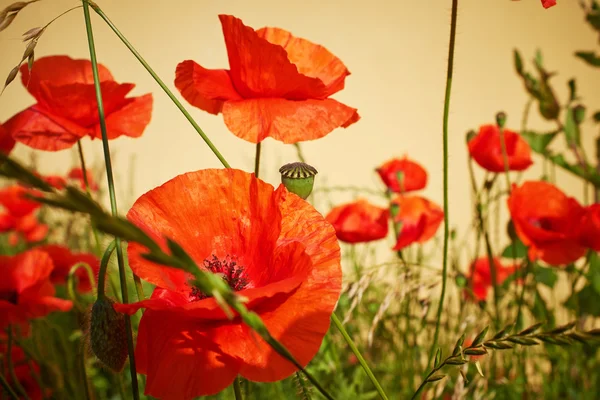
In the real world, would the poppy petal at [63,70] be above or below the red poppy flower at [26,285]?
above

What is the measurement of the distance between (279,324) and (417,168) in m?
0.98

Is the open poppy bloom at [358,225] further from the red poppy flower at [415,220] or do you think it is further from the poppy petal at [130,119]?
the poppy petal at [130,119]

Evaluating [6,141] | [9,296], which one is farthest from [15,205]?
[6,141]

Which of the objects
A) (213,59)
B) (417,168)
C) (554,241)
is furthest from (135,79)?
(554,241)

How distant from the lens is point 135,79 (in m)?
2.20

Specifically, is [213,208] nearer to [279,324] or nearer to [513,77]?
[279,324]

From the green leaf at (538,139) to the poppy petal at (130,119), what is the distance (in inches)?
33.3

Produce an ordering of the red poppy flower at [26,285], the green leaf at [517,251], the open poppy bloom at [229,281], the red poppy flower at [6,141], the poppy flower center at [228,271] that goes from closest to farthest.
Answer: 1. the open poppy bloom at [229,281]
2. the poppy flower center at [228,271]
3. the red poppy flower at [6,141]
4. the red poppy flower at [26,285]
5. the green leaf at [517,251]

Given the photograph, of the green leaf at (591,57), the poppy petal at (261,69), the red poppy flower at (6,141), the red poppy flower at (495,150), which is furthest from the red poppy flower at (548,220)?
the red poppy flower at (6,141)

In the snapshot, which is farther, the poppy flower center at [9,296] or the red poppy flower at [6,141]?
the poppy flower center at [9,296]

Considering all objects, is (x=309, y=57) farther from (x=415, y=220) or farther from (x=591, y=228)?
(x=415, y=220)

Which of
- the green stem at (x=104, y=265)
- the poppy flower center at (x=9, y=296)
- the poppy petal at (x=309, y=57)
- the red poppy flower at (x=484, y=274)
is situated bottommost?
the red poppy flower at (x=484, y=274)

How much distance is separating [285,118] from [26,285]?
0.59 meters

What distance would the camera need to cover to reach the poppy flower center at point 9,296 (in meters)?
0.93
